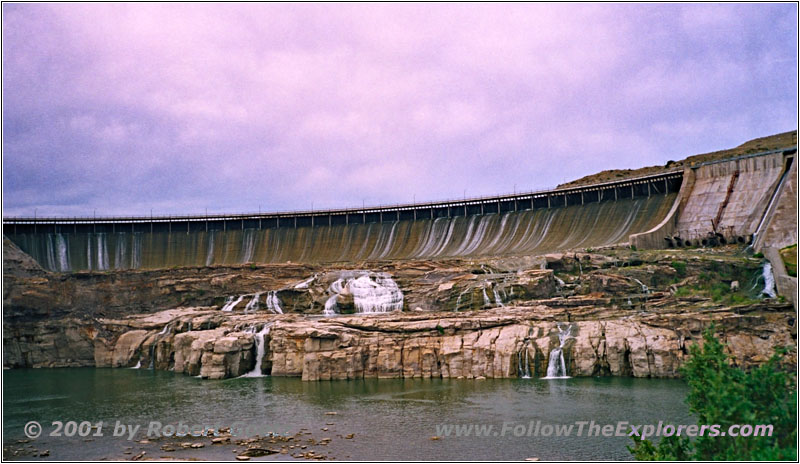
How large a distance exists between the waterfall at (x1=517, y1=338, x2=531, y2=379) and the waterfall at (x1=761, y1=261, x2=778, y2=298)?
13.7 m

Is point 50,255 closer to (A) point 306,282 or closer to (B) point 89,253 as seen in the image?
(B) point 89,253

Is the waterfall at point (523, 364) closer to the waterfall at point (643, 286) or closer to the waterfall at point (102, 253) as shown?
the waterfall at point (643, 286)

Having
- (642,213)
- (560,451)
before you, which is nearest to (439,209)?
(642,213)

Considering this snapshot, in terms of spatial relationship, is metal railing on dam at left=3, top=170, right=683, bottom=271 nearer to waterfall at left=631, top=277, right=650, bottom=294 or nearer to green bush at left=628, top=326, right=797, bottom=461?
waterfall at left=631, top=277, right=650, bottom=294

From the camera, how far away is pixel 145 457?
77.7 ft

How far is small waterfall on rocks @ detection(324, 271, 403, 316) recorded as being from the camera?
4841 centimetres

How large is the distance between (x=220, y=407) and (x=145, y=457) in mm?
8797

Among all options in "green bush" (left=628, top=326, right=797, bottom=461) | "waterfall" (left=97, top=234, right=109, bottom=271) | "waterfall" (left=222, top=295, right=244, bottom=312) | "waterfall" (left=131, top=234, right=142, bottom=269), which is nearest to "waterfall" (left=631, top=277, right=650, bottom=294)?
"waterfall" (left=222, top=295, right=244, bottom=312)

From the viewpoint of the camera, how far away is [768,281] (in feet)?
139

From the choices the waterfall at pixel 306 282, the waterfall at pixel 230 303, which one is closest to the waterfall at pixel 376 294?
the waterfall at pixel 306 282

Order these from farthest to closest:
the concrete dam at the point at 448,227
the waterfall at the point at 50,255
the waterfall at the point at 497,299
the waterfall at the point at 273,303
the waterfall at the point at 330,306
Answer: the waterfall at the point at 50,255 < the concrete dam at the point at 448,227 < the waterfall at the point at 273,303 < the waterfall at the point at 330,306 < the waterfall at the point at 497,299

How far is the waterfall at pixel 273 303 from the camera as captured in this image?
51.2 meters

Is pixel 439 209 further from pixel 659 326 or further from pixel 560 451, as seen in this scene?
pixel 560 451

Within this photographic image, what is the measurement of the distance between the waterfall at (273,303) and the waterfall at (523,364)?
19.0 meters
